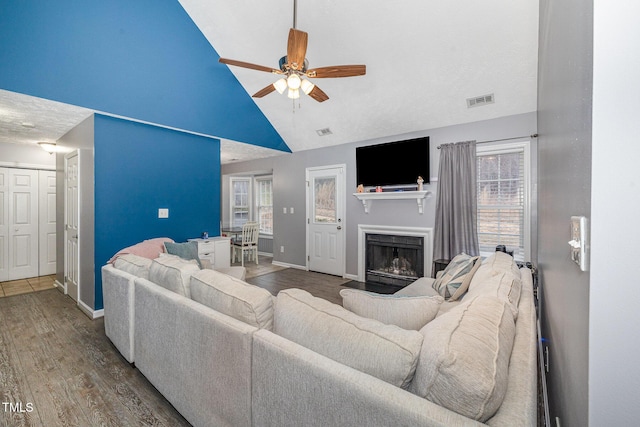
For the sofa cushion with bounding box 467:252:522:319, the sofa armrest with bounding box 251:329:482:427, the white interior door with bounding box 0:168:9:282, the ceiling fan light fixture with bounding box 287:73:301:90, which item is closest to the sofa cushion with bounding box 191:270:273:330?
the sofa armrest with bounding box 251:329:482:427

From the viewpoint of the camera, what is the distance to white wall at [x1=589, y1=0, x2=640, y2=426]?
547 millimetres

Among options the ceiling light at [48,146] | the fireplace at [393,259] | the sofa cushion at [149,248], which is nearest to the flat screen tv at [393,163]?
the fireplace at [393,259]

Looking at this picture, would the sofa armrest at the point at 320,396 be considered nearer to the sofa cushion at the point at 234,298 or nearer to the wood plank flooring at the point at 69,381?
the sofa cushion at the point at 234,298

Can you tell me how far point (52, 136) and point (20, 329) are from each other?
9.60 ft

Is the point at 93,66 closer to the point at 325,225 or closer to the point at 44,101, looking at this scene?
the point at 44,101

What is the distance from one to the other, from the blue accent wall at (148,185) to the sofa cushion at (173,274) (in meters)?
1.91

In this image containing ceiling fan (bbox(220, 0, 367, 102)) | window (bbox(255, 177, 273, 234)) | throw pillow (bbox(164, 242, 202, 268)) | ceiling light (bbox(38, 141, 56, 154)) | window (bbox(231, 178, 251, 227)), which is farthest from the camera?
window (bbox(231, 178, 251, 227))

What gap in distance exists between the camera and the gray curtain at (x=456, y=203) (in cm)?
392

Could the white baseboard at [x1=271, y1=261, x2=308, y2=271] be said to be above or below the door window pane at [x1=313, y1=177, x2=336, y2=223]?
below

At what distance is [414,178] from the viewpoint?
14.7 feet

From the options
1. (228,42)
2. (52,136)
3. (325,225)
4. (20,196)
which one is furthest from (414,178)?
(20,196)

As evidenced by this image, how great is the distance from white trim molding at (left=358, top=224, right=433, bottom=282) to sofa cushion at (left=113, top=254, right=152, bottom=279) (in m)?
3.47

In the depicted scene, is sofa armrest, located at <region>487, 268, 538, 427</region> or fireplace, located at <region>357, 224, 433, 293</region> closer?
sofa armrest, located at <region>487, 268, 538, 427</region>

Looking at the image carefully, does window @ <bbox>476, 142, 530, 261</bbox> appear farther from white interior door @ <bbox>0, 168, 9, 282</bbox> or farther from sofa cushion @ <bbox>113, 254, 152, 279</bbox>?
white interior door @ <bbox>0, 168, 9, 282</bbox>
